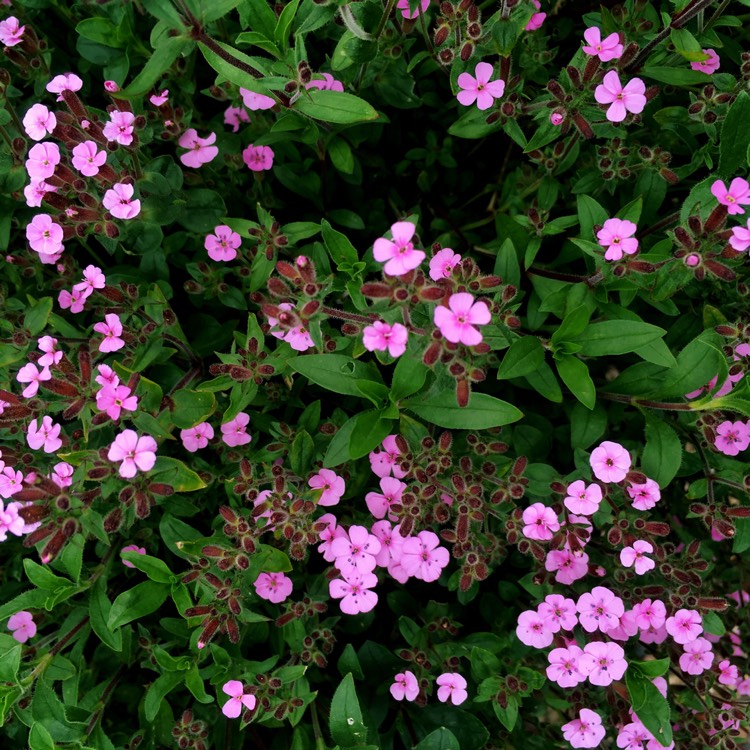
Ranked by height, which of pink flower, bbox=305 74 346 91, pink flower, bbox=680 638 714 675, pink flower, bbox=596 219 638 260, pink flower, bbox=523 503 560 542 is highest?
pink flower, bbox=305 74 346 91

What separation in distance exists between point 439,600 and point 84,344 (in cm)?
206

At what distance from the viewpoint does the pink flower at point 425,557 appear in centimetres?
269

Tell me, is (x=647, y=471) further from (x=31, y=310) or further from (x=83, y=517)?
(x=31, y=310)

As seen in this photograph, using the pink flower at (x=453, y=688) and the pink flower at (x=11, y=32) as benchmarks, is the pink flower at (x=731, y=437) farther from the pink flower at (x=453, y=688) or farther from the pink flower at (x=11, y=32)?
the pink flower at (x=11, y=32)

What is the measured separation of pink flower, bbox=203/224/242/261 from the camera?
300cm

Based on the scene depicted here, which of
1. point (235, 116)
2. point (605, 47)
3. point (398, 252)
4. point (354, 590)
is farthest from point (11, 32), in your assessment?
point (354, 590)

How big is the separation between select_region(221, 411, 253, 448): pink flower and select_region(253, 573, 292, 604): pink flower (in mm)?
537

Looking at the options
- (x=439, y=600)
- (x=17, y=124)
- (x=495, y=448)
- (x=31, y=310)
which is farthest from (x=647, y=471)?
(x=17, y=124)

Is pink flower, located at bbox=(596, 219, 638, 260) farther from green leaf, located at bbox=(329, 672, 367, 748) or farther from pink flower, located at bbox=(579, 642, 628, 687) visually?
green leaf, located at bbox=(329, 672, 367, 748)

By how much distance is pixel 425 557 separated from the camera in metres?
2.73

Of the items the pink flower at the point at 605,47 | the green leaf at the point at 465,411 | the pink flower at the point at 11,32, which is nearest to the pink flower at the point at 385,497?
the green leaf at the point at 465,411

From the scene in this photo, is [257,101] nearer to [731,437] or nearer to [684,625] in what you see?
[731,437]

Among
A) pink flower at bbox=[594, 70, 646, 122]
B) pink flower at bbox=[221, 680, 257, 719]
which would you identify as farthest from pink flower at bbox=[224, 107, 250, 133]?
pink flower at bbox=[221, 680, 257, 719]

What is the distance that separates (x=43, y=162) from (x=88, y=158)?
0.16m
